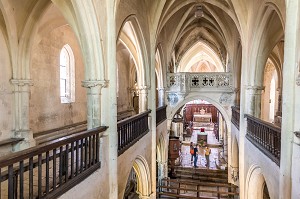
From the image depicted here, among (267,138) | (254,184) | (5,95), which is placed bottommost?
(254,184)

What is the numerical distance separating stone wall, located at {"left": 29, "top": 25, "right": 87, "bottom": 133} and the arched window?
0.92ft

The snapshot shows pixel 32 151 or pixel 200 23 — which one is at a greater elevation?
pixel 200 23

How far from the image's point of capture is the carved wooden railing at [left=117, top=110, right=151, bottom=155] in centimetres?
703

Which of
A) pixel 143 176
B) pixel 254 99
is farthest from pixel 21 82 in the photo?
pixel 254 99

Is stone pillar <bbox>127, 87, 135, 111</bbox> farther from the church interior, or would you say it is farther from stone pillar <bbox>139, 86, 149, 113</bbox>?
stone pillar <bbox>139, 86, 149, 113</bbox>

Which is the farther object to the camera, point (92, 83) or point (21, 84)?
point (21, 84)

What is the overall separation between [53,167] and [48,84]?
6.40 meters

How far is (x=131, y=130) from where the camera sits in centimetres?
803

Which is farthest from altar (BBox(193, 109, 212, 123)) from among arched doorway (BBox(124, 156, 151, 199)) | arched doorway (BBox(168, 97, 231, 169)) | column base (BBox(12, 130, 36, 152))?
column base (BBox(12, 130, 36, 152))

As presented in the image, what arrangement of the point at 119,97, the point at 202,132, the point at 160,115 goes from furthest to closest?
the point at 202,132 → the point at 119,97 → the point at 160,115

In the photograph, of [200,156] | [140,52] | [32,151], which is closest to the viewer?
[32,151]

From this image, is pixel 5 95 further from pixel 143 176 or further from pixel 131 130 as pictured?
pixel 143 176

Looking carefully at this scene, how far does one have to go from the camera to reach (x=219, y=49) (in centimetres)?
2161

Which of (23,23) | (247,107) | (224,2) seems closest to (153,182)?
(247,107)
